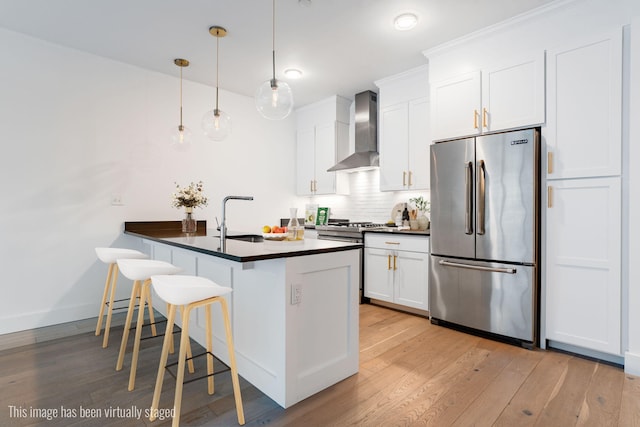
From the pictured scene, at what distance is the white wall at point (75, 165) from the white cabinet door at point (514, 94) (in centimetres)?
324

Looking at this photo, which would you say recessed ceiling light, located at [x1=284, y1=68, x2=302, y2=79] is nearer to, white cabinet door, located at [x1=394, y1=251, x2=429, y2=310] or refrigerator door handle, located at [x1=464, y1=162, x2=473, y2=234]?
refrigerator door handle, located at [x1=464, y1=162, x2=473, y2=234]

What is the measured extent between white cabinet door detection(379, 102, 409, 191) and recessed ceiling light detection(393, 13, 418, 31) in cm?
113

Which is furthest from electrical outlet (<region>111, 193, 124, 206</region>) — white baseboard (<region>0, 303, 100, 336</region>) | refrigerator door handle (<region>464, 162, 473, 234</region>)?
refrigerator door handle (<region>464, 162, 473, 234</region>)

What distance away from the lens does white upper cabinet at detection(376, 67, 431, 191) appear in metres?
3.82

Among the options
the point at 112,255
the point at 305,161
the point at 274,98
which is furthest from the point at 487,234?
the point at 112,255

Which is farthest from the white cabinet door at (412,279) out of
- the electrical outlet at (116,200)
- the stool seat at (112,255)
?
the electrical outlet at (116,200)

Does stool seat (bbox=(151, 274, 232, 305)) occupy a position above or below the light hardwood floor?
above

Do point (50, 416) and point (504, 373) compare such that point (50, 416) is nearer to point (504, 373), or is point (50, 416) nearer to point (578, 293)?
point (504, 373)

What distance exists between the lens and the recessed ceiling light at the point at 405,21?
109 inches

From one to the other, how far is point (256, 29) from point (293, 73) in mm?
987

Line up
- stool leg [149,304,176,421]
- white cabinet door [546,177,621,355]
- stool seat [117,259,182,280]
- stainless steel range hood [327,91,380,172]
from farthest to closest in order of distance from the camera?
stainless steel range hood [327,91,380,172], white cabinet door [546,177,621,355], stool seat [117,259,182,280], stool leg [149,304,176,421]

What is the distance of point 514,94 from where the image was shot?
2.83 m

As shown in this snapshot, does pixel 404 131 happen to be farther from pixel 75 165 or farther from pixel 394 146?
pixel 75 165

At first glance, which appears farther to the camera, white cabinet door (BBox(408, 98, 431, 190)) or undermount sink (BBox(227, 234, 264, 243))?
white cabinet door (BBox(408, 98, 431, 190))
